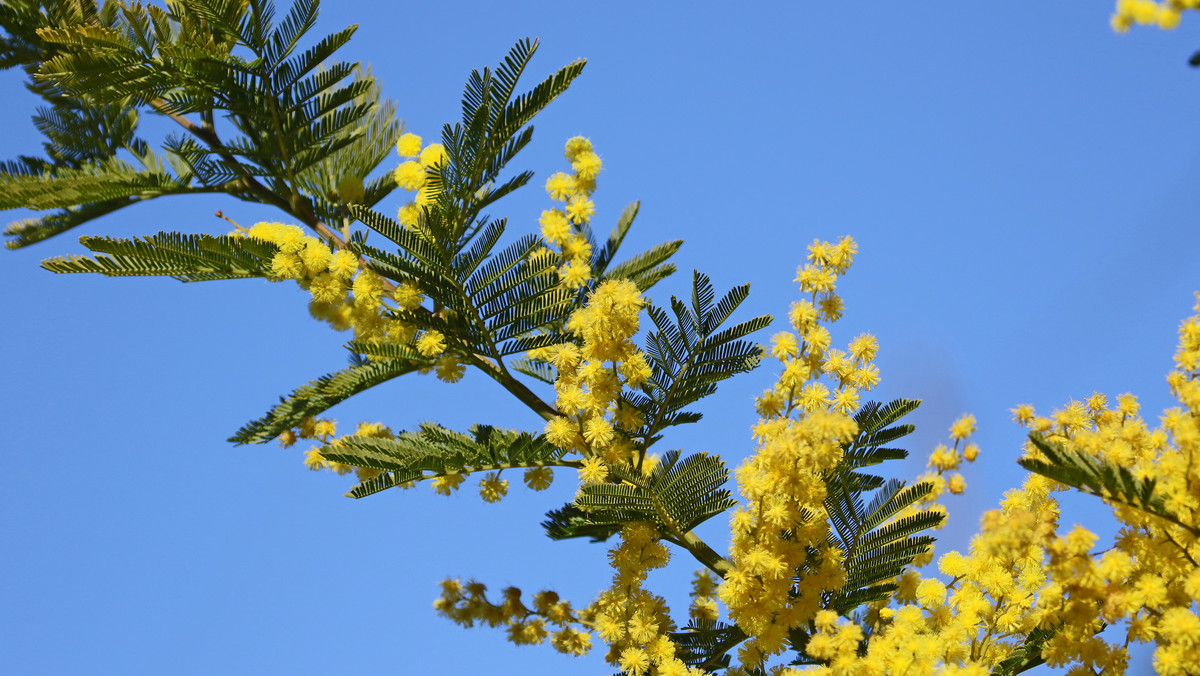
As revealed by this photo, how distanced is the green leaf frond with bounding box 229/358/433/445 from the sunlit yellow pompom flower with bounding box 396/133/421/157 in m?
0.85

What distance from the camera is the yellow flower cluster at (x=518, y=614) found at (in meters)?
4.17

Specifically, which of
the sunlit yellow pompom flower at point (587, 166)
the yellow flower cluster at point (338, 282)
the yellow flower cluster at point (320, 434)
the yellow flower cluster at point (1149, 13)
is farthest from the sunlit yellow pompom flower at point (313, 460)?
the yellow flower cluster at point (1149, 13)

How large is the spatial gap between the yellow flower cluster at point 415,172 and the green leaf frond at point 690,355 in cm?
96

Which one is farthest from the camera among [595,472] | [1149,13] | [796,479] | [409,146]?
[409,146]

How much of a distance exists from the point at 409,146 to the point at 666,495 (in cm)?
176

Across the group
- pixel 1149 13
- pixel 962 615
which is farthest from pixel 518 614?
pixel 1149 13

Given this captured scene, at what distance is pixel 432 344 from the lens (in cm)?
366

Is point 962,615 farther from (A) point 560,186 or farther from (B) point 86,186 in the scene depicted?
(B) point 86,186

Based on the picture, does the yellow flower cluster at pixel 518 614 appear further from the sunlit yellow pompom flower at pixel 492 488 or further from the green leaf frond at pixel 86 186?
the green leaf frond at pixel 86 186

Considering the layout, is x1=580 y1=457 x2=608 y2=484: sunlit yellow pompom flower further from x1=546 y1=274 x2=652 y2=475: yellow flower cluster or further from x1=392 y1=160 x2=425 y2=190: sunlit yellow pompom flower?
x1=392 y1=160 x2=425 y2=190: sunlit yellow pompom flower

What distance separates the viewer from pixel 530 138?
3615mm

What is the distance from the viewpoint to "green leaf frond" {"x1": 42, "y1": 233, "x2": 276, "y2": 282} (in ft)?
11.4

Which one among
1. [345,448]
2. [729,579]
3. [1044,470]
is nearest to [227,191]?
[345,448]

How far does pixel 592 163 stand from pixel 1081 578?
7.46 ft
